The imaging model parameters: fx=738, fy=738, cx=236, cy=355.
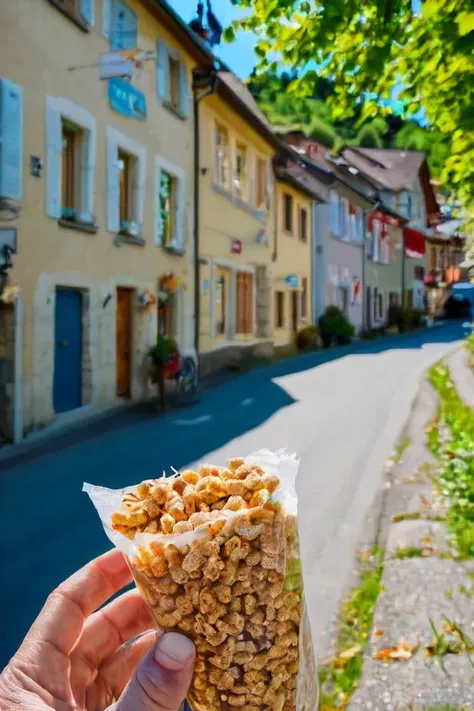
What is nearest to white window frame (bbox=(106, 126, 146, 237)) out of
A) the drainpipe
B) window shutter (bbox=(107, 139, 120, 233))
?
window shutter (bbox=(107, 139, 120, 233))

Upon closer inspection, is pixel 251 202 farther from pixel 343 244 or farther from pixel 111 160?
pixel 343 244

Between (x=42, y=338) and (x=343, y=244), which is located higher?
(x=343, y=244)

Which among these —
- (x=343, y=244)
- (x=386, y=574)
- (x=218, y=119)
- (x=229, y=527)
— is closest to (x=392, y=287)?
(x=343, y=244)

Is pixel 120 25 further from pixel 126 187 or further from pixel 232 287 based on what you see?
pixel 232 287

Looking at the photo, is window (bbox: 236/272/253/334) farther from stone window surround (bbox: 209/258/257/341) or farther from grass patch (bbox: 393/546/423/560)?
grass patch (bbox: 393/546/423/560)

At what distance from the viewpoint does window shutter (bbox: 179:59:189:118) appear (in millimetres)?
14484

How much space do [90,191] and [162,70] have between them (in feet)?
12.3

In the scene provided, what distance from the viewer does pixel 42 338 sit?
32.2 feet

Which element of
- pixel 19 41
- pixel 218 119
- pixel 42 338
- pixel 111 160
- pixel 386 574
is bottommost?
pixel 386 574

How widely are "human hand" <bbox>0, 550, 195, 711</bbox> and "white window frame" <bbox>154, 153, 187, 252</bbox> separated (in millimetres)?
12357

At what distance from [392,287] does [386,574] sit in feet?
119

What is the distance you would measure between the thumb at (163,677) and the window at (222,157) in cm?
1621

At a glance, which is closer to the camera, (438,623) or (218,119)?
(438,623)

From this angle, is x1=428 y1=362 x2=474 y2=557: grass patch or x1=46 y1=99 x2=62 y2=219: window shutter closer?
x1=428 y1=362 x2=474 y2=557: grass patch
